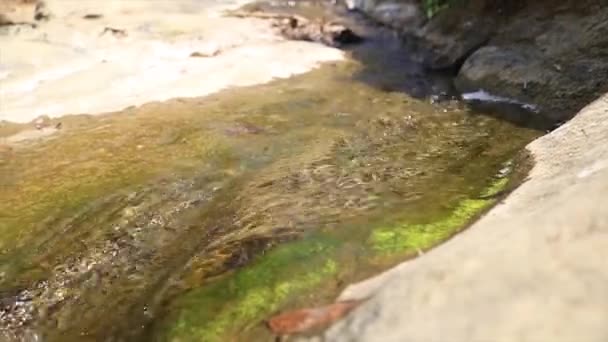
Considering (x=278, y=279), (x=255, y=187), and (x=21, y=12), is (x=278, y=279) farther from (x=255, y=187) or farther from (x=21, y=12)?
(x=21, y=12)

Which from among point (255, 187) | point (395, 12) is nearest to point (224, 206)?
point (255, 187)

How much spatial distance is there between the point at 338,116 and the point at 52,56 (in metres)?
8.88

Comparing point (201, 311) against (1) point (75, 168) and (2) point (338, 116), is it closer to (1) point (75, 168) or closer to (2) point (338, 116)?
(1) point (75, 168)

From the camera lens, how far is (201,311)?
19.9 ft

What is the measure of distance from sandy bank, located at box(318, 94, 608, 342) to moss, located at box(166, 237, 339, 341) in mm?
642

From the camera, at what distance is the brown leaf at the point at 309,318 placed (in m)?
5.12

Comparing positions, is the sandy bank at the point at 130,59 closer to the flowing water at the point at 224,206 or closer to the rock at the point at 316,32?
the rock at the point at 316,32

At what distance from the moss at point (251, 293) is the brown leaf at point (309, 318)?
1.12 feet

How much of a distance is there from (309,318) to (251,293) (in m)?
1.05

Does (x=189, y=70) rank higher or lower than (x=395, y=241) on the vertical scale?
lower

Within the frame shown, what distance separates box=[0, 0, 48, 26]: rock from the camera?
21194mm

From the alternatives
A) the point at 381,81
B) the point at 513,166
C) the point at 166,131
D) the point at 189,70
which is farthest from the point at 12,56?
the point at 513,166

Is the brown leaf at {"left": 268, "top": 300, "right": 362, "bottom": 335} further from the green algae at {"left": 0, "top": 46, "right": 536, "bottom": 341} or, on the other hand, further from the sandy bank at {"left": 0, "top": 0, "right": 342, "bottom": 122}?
the sandy bank at {"left": 0, "top": 0, "right": 342, "bottom": 122}

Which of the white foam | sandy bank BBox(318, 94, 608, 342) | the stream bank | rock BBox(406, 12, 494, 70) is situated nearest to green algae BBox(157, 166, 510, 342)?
sandy bank BBox(318, 94, 608, 342)
